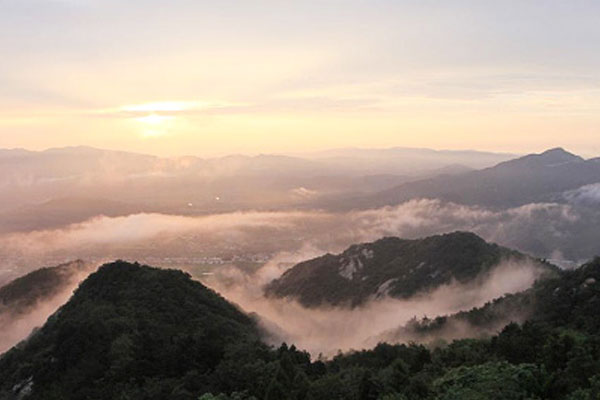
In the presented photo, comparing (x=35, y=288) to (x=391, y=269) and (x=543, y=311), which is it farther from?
(x=543, y=311)

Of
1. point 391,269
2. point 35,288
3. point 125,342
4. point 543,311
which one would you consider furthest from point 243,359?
point 391,269

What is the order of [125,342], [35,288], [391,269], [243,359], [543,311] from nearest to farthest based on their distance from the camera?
[243,359], [125,342], [543,311], [35,288], [391,269]

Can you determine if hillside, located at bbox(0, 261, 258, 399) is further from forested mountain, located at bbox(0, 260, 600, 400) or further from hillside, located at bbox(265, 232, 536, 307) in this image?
hillside, located at bbox(265, 232, 536, 307)

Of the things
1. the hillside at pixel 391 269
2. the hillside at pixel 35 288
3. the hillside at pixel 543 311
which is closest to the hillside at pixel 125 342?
the hillside at pixel 543 311

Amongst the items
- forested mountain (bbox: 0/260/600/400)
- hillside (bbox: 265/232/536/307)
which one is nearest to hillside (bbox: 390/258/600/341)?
forested mountain (bbox: 0/260/600/400)

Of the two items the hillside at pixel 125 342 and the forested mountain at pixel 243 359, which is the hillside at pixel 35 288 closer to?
the hillside at pixel 125 342
